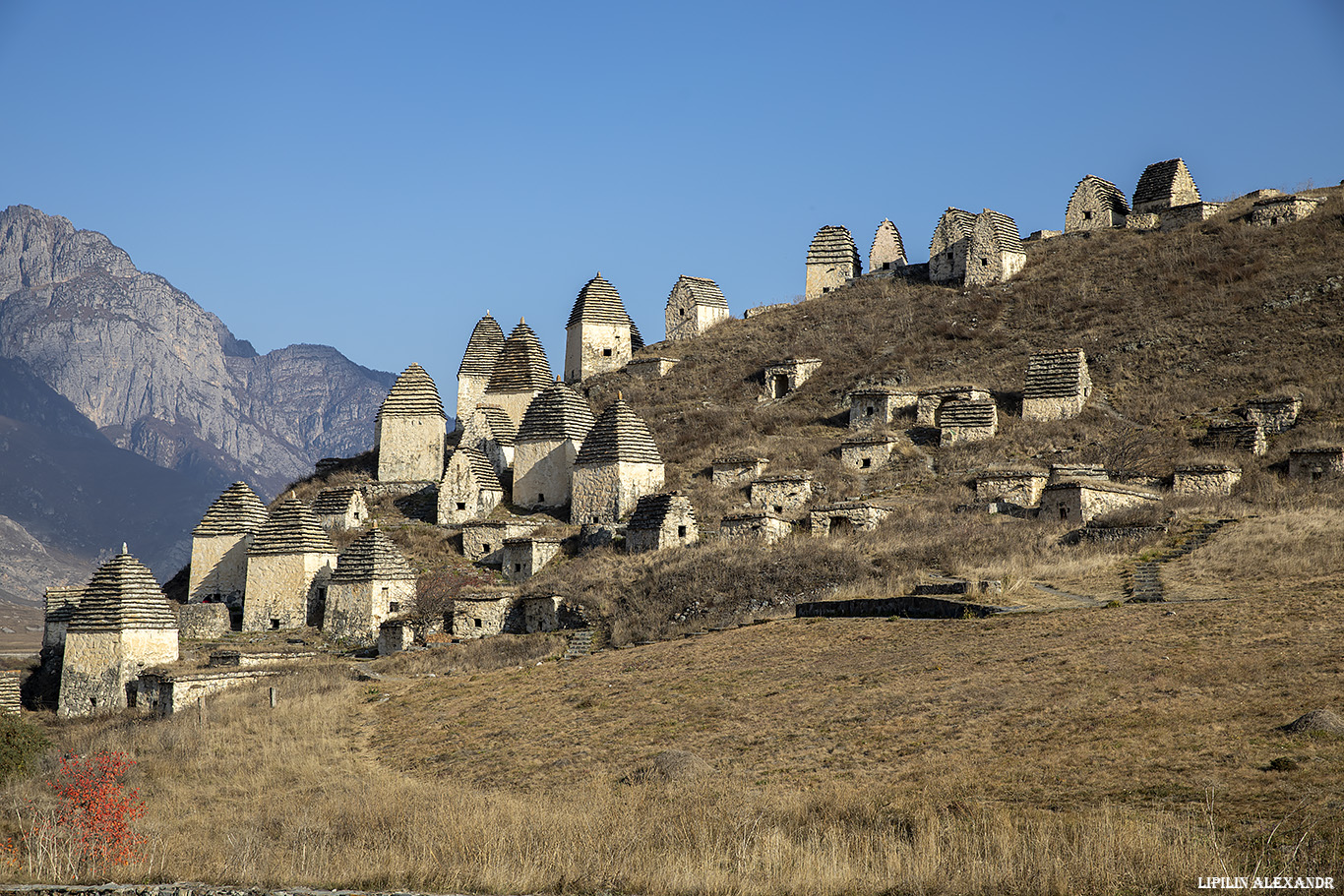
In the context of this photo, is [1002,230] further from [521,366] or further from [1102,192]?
[521,366]

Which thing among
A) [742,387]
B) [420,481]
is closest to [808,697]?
[420,481]

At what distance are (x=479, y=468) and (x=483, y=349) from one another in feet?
44.9

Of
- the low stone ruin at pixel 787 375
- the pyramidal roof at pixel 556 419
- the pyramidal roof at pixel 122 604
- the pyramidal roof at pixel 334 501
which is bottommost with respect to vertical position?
the pyramidal roof at pixel 122 604

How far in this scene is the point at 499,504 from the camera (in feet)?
141

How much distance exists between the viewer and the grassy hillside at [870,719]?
49.0ft

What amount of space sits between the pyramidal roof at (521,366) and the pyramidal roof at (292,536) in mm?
13794

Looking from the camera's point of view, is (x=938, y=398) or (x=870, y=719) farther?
(x=938, y=398)

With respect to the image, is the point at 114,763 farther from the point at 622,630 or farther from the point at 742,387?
the point at 742,387

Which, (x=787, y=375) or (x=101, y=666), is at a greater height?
(x=787, y=375)

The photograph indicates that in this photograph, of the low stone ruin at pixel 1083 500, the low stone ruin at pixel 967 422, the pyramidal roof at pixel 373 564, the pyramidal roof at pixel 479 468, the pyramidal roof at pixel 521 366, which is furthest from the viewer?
the pyramidal roof at pixel 521 366

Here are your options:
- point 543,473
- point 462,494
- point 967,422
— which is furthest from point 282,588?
point 967,422

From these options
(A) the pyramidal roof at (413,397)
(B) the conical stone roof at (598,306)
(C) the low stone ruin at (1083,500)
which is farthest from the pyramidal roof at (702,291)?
(C) the low stone ruin at (1083,500)

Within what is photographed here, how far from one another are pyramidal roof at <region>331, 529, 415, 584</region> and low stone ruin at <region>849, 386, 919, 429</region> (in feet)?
52.0

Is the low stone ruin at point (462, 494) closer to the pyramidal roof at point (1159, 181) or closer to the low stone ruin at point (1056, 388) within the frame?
the low stone ruin at point (1056, 388)
